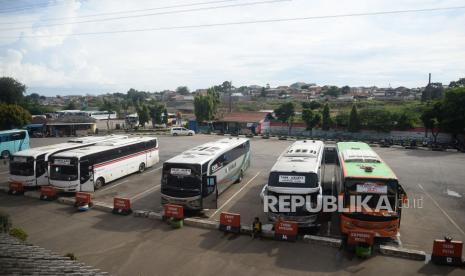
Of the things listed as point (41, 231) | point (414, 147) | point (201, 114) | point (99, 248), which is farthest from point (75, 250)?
point (201, 114)

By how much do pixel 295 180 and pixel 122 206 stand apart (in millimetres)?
7944

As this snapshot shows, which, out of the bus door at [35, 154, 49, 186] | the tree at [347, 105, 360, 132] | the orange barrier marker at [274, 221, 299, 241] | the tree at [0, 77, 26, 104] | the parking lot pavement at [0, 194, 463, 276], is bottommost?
the parking lot pavement at [0, 194, 463, 276]

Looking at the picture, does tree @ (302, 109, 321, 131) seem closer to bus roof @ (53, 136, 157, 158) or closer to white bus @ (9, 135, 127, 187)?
bus roof @ (53, 136, 157, 158)

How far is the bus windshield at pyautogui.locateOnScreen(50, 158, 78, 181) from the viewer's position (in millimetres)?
17359

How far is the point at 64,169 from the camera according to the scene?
17.5 meters

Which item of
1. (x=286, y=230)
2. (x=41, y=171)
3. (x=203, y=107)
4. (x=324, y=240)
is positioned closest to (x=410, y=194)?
(x=324, y=240)

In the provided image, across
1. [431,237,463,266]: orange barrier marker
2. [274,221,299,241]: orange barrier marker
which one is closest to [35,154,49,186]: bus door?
[274,221,299,241]: orange barrier marker

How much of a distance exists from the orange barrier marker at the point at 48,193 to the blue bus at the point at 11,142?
13.5 metres

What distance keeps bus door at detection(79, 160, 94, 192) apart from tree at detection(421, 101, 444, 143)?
114 ft

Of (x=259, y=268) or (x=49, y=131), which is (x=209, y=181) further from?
(x=49, y=131)

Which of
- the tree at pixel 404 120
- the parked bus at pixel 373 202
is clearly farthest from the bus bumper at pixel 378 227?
the tree at pixel 404 120

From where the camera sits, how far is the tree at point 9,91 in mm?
74125

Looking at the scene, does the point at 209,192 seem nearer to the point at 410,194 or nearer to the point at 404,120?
the point at 410,194

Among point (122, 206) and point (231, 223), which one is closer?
point (231, 223)
